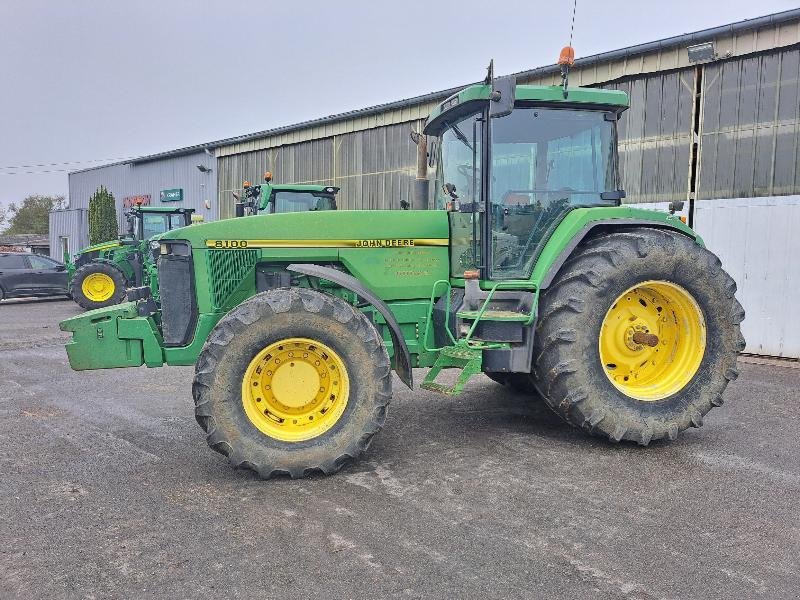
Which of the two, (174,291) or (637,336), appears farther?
(637,336)

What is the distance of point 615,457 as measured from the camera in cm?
462

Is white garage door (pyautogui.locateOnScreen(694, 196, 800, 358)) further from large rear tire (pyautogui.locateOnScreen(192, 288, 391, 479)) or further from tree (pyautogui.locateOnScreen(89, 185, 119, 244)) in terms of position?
tree (pyautogui.locateOnScreen(89, 185, 119, 244))

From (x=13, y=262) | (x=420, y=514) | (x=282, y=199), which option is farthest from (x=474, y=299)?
(x=13, y=262)

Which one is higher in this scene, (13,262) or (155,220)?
(155,220)

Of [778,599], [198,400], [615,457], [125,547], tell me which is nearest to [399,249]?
[198,400]

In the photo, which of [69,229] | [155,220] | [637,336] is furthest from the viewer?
[69,229]

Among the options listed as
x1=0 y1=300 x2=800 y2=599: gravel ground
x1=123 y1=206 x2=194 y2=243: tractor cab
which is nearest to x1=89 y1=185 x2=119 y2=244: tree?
x1=123 y1=206 x2=194 y2=243: tractor cab

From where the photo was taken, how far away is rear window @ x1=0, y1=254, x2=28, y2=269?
18469mm

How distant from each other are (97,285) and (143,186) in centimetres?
1247

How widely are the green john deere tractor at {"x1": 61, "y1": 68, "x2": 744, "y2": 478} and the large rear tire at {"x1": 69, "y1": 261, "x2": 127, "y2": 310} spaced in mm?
12485

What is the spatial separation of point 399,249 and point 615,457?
2.15 metres

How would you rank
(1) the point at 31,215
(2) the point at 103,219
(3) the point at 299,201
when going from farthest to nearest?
(1) the point at 31,215, (2) the point at 103,219, (3) the point at 299,201

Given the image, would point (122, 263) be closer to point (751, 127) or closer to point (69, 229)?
point (751, 127)

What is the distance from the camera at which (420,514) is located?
3.67 meters
